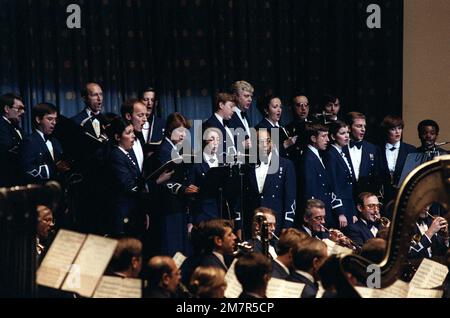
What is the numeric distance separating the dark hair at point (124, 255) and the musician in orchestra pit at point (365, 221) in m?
2.68

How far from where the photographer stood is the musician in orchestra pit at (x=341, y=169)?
7863mm

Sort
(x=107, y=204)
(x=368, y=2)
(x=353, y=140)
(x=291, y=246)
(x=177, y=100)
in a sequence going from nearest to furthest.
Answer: (x=291, y=246), (x=107, y=204), (x=353, y=140), (x=177, y=100), (x=368, y=2)

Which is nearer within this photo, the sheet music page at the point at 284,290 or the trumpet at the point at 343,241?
the sheet music page at the point at 284,290

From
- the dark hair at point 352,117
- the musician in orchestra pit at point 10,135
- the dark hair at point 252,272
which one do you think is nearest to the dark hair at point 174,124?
the musician in orchestra pit at point 10,135

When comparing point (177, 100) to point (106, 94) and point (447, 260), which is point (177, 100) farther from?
point (447, 260)

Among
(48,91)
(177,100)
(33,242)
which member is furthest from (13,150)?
(33,242)

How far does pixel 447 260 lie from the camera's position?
5613 mm

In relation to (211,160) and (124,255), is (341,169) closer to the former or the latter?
(211,160)

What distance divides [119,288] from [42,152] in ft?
10.3

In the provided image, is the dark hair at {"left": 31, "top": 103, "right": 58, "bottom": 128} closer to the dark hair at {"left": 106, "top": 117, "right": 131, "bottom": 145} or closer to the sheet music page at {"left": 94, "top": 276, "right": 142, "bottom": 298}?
the dark hair at {"left": 106, "top": 117, "right": 131, "bottom": 145}

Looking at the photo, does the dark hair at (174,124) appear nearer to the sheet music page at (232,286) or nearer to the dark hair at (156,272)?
the sheet music page at (232,286)

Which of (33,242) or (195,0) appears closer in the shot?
(33,242)

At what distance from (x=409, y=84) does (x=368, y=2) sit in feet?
2.78

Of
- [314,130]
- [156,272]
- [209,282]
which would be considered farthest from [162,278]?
→ [314,130]
